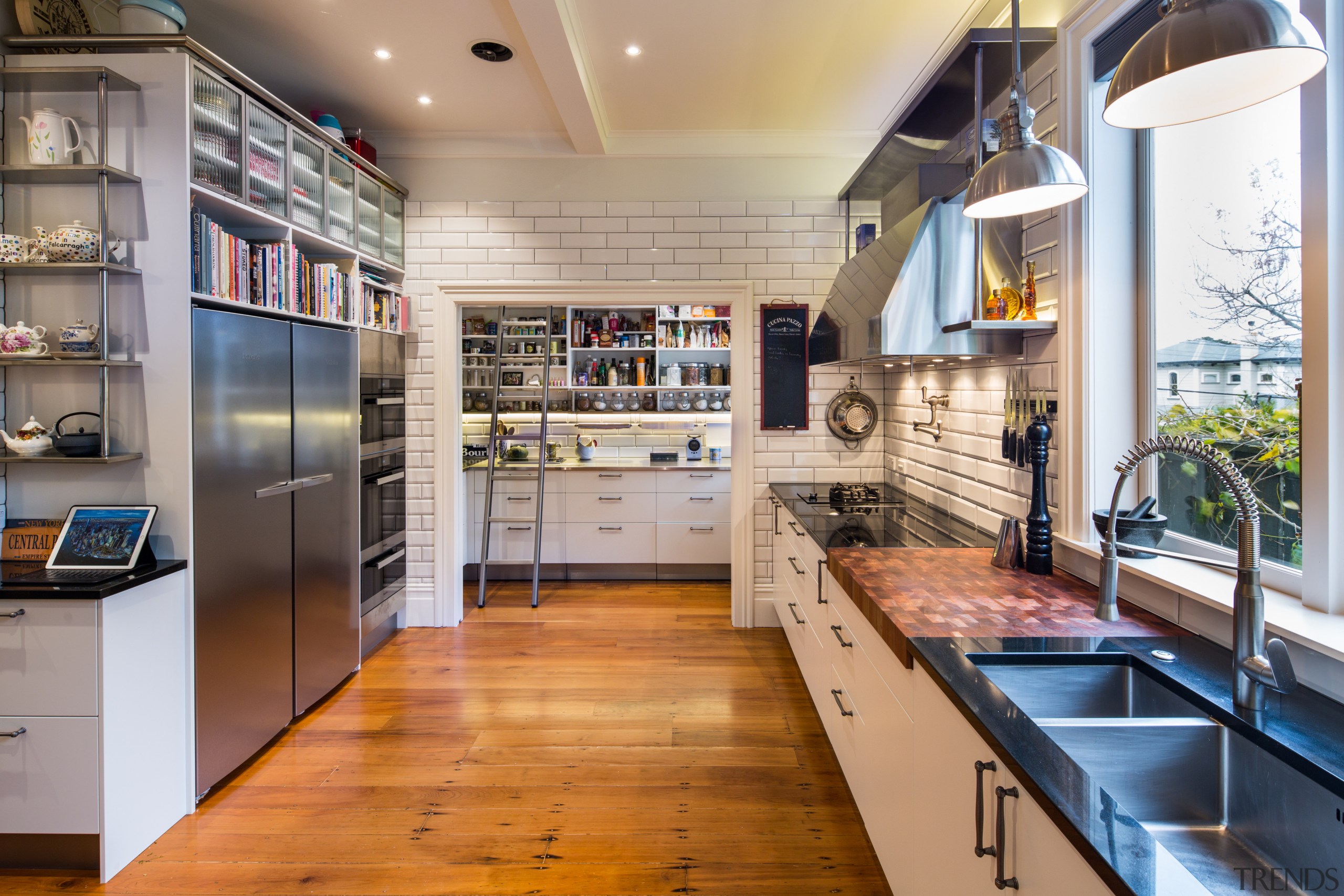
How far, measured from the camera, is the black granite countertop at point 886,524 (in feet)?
8.00

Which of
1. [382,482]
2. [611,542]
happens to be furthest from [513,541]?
[382,482]

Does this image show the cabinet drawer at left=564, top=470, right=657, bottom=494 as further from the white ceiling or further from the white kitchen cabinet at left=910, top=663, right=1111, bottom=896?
the white kitchen cabinet at left=910, top=663, right=1111, bottom=896

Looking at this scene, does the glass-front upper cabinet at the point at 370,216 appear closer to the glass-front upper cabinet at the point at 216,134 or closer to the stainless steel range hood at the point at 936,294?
the glass-front upper cabinet at the point at 216,134

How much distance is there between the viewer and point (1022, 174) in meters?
1.46

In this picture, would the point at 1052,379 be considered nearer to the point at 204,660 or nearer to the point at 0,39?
the point at 204,660

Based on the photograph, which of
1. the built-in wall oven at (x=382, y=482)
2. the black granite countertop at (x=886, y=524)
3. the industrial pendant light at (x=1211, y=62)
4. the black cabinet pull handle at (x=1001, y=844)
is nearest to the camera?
the industrial pendant light at (x=1211, y=62)

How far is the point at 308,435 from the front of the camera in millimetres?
2939

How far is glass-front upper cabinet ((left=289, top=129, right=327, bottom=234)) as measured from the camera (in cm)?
292

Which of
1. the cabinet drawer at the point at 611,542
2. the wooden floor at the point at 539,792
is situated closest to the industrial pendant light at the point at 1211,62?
the wooden floor at the point at 539,792

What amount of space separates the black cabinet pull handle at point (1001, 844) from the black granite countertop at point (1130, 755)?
2.5 inches

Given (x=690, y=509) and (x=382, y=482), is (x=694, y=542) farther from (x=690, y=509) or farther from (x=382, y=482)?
(x=382, y=482)

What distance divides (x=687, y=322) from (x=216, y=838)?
469 cm

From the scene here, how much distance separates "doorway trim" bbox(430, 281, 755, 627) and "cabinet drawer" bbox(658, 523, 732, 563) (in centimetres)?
91

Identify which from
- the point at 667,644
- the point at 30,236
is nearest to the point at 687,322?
the point at 667,644
